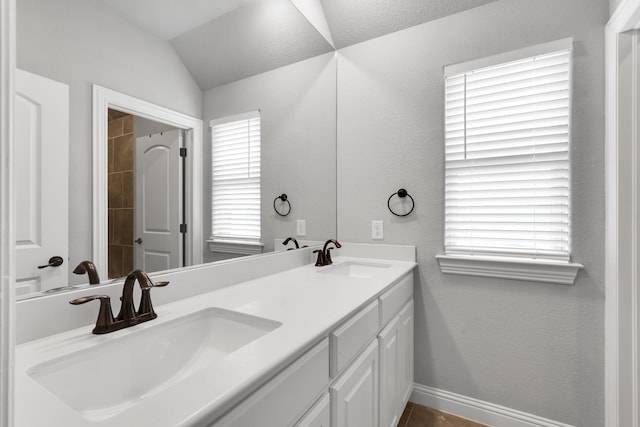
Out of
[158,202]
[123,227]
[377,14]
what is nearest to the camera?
[123,227]

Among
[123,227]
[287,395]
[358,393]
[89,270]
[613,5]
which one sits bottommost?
[358,393]

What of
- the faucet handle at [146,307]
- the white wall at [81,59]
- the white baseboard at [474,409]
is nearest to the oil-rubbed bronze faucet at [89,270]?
the white wall at [81,59]

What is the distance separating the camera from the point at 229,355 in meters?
0.70

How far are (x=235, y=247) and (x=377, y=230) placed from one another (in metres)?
1.03

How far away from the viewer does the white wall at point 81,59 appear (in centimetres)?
75

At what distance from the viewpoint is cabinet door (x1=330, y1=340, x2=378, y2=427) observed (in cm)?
98

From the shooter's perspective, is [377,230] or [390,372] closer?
[390,372]

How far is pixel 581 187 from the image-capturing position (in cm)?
156

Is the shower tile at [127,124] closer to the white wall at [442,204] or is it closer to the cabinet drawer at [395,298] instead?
the cabinet drawer at [395,298]

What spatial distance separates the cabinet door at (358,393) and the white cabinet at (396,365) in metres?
0.09

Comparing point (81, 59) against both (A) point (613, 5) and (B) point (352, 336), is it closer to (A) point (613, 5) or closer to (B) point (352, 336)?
(B) point (352, 336)

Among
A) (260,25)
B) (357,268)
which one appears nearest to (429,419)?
(357,268)

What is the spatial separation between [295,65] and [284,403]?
5.84ft

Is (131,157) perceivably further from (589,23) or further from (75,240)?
(589,23)
